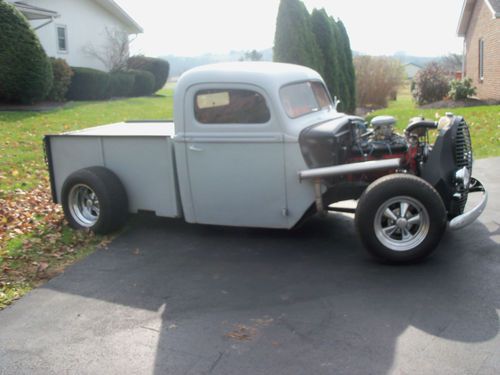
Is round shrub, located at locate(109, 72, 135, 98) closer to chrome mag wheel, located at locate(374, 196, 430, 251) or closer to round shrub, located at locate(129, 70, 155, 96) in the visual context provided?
round shrub, located at locate(129, 70, 155, 96)

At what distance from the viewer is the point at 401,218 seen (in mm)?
5078

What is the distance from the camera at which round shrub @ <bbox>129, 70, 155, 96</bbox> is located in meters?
26.6

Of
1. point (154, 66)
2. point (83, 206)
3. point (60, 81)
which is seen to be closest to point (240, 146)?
point (83, 206)

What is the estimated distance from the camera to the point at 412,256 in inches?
198

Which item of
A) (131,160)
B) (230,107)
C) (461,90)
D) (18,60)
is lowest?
(461,90)

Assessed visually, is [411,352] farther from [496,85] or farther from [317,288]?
[496,85]

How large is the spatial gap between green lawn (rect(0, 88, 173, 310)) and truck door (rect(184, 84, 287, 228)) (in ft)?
4.71

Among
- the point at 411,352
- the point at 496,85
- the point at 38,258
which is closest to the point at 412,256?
the point at 411,352

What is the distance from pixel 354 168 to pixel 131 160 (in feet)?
8.26

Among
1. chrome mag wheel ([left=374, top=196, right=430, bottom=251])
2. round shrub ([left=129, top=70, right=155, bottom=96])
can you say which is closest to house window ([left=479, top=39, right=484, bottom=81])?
round shrub ([left=129, top=70, right=155, bottom=96])

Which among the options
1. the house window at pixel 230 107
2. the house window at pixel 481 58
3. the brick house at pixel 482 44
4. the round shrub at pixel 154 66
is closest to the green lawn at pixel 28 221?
the house window at pixel 230 107

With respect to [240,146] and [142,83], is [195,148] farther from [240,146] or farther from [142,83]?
[142,83]

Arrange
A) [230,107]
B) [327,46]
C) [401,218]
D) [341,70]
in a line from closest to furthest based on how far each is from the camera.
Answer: [401,218] < [230,107] < [327,46] < [341,70]

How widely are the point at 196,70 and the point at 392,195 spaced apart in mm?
2425
